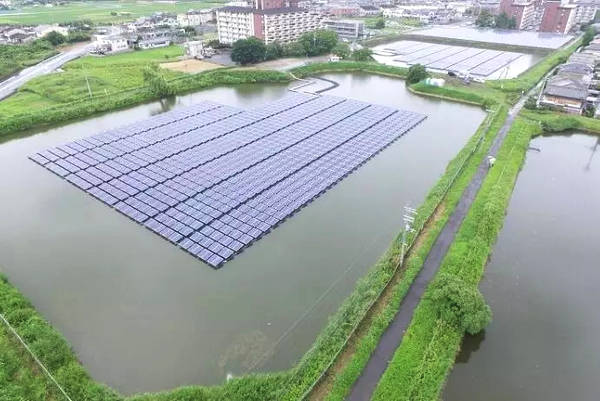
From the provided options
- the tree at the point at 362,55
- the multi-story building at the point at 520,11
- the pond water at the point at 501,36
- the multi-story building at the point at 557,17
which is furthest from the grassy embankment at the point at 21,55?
the multi-story building at the point at 557,17

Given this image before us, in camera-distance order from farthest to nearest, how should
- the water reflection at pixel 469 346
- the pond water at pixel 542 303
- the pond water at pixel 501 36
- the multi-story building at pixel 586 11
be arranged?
the multi-story building at pixel 586 11
the pond water at pixel 501 36
the water reflection at pixel 469 346
the pond water at pixel 542 303

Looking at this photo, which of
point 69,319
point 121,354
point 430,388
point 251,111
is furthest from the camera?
point 251,111

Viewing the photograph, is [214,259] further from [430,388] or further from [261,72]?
[261,72]

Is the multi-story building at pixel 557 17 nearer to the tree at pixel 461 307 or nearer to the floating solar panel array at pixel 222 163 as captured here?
the floating solar panel array at pixel 222 163

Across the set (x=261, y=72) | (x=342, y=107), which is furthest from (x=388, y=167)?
(x=261, y=72)

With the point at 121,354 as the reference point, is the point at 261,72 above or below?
above

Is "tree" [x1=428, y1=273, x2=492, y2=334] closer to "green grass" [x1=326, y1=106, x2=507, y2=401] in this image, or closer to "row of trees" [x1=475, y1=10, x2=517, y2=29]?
"green grass" [x1=326, y1=106, x2=507, y2=401]

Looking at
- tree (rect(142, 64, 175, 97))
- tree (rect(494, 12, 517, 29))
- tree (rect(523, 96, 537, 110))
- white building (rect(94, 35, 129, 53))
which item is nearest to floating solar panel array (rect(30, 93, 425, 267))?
tree (rect(142, 64, 175, 97))
